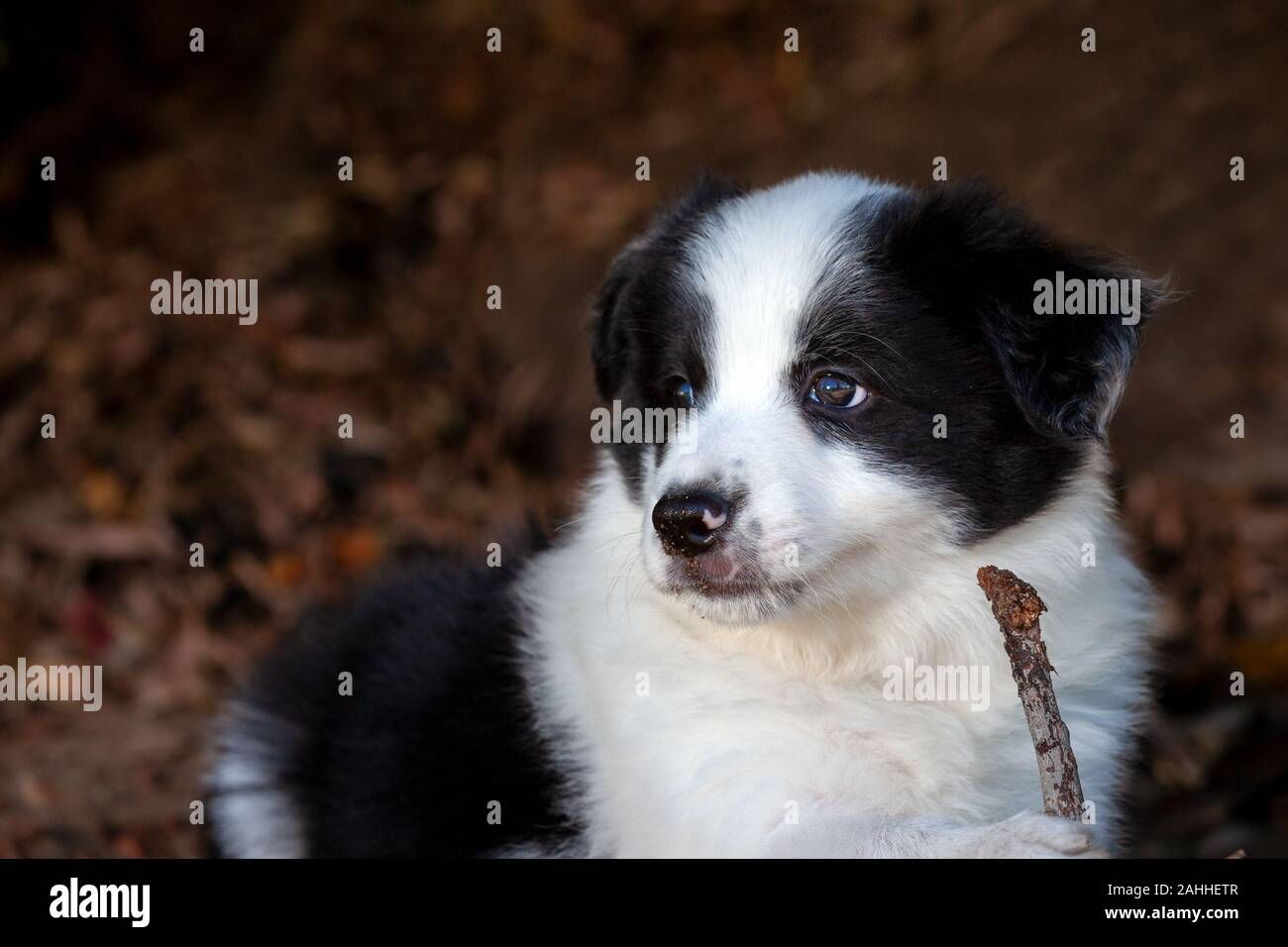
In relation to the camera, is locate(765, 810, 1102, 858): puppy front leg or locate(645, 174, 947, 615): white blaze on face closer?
locate(765, 810, 1102, 858): puppy front leg

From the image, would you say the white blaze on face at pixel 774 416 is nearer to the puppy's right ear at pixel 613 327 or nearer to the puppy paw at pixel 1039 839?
the puppy's right ear at pixel 613 327

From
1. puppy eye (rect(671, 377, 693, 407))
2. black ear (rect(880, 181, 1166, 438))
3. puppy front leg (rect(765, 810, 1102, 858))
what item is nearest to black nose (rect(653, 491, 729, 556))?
puppy eye (rect(671, 377, 693, 407))

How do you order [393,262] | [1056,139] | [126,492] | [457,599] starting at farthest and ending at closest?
1. [393,262]
2. [1056,139]
3. [126,492]
4. [457,599]

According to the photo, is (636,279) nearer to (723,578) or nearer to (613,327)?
(613,327)

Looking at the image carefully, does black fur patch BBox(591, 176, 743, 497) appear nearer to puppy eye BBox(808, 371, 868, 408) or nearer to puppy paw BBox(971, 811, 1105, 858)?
puppy eye BBox(808, 371, 868, 408)

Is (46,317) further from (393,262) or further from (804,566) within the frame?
(804,566)

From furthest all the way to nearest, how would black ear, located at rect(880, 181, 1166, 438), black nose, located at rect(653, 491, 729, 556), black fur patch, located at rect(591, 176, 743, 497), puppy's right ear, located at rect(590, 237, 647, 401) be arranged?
puppy's right ear, located at rect(590, 237, 647, 401), black fur patch, located at rect(591, 176, 743, 497), black ear, located at rect(880, 181, 1166, 438), black nose, located at rect(653, 491, 729, 556)

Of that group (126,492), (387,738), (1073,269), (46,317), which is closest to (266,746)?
(387,738)
